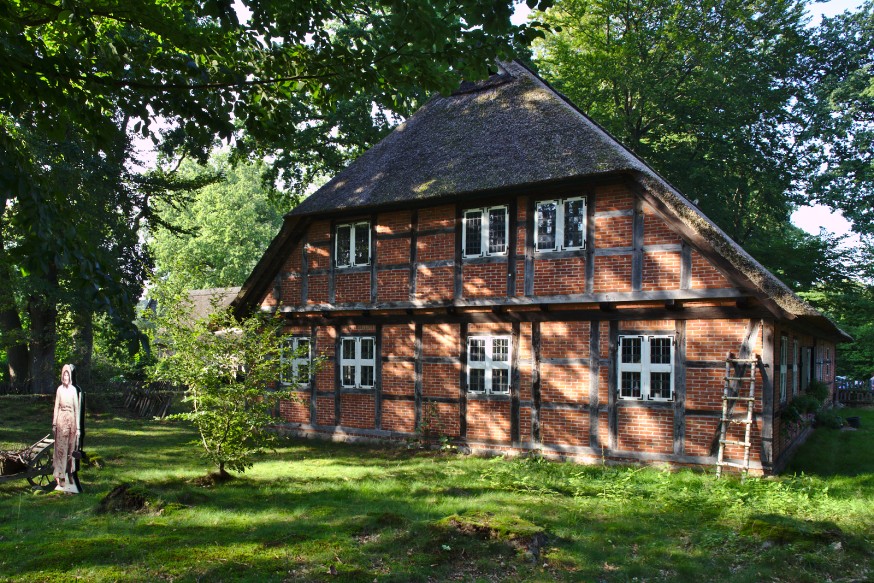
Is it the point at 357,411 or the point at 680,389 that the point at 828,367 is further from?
the point at 357,411

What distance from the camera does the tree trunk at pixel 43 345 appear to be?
20938mm

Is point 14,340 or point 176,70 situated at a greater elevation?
point 176,70

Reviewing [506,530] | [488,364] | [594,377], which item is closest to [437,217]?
[488,364]

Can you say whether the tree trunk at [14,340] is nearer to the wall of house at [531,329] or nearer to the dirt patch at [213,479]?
the wall of house at [531,329]

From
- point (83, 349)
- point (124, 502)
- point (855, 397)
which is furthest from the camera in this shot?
point (855, 397)

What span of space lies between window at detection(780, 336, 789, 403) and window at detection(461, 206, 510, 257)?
6254 millimetres

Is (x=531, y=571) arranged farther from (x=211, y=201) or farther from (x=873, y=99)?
(x=211, y=201)

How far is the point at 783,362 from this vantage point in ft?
46.1

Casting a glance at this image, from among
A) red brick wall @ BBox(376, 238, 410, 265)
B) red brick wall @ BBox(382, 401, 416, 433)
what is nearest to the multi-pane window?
red brick wall @ BBox(382, 401, 416, 433)

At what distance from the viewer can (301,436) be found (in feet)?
54.8

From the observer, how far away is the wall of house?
11.9m

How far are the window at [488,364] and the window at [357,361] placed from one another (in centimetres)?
267

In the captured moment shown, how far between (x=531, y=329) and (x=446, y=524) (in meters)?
6.63

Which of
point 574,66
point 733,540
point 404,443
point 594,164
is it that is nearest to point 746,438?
point 733,540
